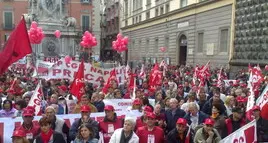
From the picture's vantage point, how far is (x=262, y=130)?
22.9 ft

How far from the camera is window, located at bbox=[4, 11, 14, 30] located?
56.0 metres

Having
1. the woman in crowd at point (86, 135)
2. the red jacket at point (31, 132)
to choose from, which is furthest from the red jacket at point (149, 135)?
the red jacket at point (31, 132)

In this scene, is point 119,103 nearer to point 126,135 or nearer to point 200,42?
point 126,135

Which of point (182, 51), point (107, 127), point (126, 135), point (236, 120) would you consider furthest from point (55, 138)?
point (182, 51)

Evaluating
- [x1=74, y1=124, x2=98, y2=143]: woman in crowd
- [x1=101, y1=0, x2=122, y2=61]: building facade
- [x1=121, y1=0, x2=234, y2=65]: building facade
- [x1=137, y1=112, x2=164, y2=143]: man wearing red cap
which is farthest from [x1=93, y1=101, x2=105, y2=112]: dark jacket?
[x1=101, y1=0, x2=122, y2=61]: building facade

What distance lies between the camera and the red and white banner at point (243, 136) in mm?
5670

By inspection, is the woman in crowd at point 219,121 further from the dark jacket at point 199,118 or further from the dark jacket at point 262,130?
the dark jacket at point 199,118

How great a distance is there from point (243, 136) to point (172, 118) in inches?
88.1

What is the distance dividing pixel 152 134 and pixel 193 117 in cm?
165

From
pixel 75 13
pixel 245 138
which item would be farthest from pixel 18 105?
pixel 75 13

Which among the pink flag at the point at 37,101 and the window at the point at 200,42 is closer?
the pink flag at the point at 37,101

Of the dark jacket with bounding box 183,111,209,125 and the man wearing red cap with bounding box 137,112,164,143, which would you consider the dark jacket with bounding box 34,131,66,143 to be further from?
the dark jacket with bounding box 183,111,209,125

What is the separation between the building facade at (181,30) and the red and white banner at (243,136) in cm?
2201

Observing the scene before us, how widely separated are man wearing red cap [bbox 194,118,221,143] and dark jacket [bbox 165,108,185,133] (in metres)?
1.60
